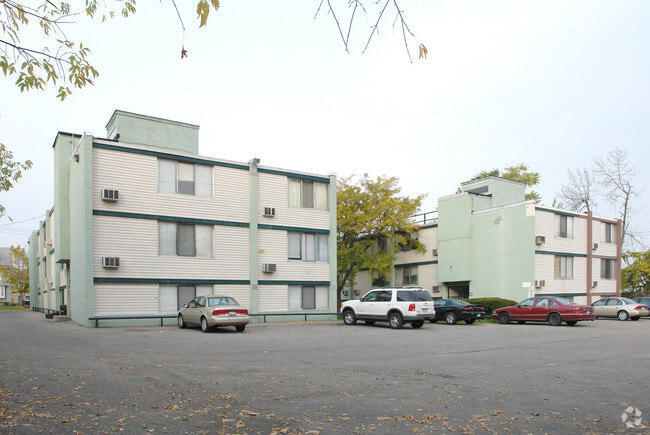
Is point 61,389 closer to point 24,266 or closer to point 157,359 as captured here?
point 157,359

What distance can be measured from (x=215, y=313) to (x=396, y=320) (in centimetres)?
804

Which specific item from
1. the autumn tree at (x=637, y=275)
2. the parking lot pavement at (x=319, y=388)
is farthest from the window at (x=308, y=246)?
the autumn tree at (x=637, y=275)

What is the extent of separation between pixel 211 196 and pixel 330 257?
26.4ft

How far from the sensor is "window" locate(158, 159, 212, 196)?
24.9 meters

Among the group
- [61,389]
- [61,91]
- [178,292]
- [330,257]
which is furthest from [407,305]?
[61,91]

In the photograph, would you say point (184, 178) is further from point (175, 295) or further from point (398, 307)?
point (398, 307)

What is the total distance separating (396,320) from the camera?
23.2 m

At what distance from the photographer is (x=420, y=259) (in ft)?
138

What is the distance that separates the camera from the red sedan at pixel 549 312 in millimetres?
25016

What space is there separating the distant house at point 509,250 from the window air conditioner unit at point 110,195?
79.2 ft

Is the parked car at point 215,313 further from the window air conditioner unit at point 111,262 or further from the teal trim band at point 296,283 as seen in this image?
the teal trim band at point 296,283

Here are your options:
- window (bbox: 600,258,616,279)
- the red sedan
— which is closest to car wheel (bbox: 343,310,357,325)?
the red sedan

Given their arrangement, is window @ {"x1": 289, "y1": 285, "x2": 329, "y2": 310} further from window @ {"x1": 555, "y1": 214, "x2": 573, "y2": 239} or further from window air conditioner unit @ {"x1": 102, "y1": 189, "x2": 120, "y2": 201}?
window @ {"x1": 555, "y1": 214, "x2": 573, "y2": 239}

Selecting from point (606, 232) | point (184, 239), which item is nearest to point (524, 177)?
point (606, 232)
